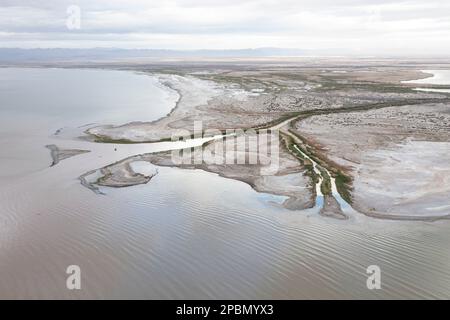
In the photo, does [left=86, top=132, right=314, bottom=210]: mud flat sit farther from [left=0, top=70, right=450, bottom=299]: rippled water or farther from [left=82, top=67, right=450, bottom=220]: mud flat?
[left=0, top=70, right=450, bottom=299]: rippled water

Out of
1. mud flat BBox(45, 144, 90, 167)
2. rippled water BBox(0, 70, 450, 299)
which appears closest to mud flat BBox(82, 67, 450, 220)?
rippled water BBox(0, 70, 450, 299)

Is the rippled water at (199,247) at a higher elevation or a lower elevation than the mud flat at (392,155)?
lower

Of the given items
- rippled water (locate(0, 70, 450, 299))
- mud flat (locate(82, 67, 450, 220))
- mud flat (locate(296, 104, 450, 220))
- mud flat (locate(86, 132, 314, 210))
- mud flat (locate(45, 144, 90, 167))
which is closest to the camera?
rippled water (locate(0, 70, 450, 299))

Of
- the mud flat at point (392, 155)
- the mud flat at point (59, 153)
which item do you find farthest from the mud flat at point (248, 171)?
the mud flat at point (59, 153)

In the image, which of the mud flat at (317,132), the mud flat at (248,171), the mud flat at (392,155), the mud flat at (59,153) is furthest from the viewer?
the mud flat at (59,153)

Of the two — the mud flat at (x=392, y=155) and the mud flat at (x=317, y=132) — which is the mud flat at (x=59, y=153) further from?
the mud flat at (x=392, y=155)

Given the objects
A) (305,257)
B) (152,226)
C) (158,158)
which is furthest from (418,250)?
(158,158)

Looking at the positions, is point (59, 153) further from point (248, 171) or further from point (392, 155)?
point (392, 155)

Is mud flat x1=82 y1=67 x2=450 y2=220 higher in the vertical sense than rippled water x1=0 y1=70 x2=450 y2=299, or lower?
higher
